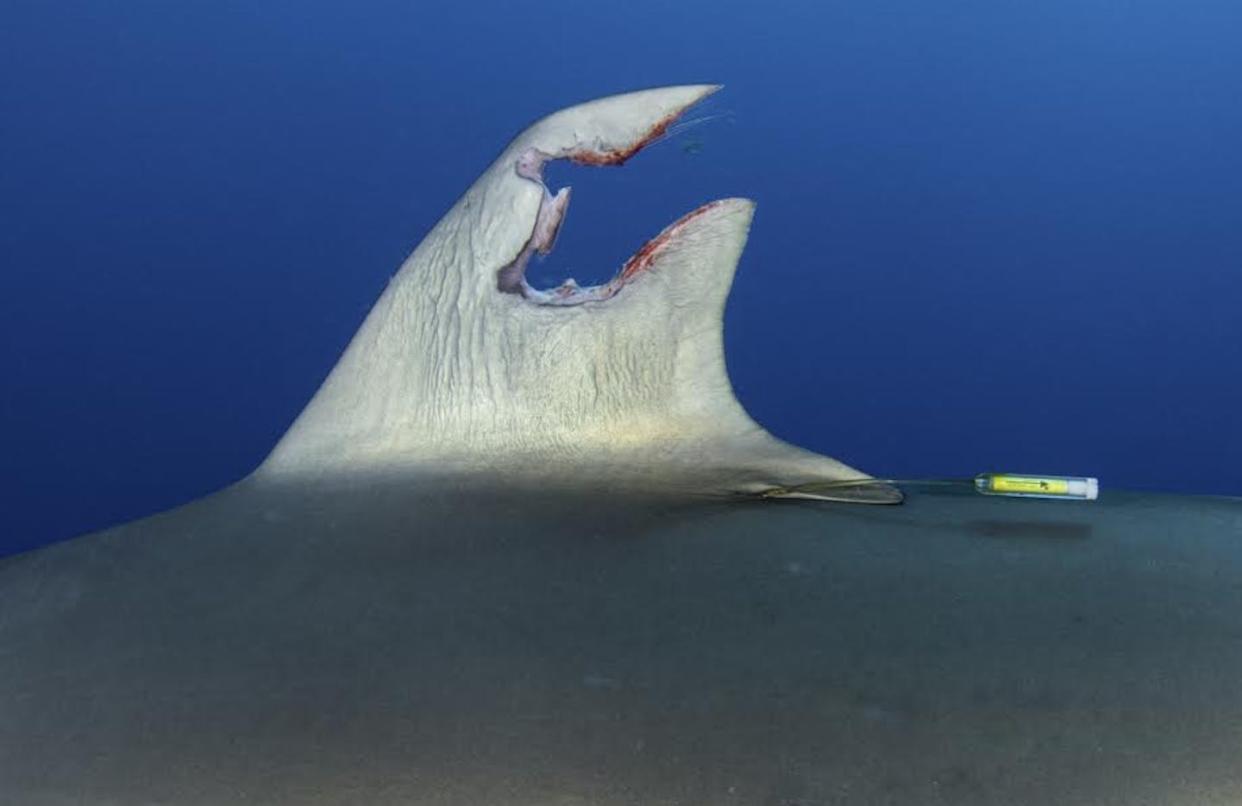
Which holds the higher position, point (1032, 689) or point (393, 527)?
point (393, 527)

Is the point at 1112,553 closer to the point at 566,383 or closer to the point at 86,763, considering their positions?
the point at 566,383

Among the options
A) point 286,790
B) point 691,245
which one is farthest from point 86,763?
point 691,245

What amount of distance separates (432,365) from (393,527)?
27 cm

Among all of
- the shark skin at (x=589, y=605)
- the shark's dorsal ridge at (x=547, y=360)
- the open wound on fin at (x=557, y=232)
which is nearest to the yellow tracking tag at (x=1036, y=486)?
the shark skin at (x=589, y=605)

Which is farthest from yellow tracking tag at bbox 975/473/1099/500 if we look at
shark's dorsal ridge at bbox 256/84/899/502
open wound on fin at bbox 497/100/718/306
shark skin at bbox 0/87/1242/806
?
open wound on fin at bbox 497/100/718/306

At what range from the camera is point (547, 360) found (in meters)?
1.50

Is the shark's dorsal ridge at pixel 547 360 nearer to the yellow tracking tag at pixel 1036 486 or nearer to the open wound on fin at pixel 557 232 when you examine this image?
A: the open wound on fin at pixel 557 232

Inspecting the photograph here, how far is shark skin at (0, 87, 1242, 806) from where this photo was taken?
994 mm

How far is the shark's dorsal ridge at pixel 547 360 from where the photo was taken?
1.46 metres

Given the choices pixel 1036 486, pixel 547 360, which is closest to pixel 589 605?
pixel 547 360

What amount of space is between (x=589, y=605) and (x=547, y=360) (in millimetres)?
442

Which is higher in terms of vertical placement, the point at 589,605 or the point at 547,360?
the point at 547,360

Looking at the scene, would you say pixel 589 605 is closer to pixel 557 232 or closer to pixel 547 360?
pixel 547 360

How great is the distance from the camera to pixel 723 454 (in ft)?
4.82
